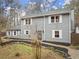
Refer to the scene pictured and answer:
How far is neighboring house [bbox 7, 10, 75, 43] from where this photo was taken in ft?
11.7

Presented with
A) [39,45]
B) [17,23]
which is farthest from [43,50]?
[17,23]

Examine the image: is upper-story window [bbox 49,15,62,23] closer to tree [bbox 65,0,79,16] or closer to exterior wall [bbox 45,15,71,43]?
exterior wall [bbox 45,15,71,43]

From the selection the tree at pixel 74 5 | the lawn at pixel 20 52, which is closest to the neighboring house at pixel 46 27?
the tree at pixel 74 5

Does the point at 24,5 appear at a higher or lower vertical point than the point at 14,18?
higher

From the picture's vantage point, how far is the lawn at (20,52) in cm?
343

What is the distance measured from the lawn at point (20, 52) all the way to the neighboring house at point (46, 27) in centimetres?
21

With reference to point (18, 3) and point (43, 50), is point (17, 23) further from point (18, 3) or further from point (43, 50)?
point (43, 50)

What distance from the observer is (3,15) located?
11.0 ft

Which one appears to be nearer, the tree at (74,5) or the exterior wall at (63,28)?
the tree at (74,5)

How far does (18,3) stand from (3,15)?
397 millimetres

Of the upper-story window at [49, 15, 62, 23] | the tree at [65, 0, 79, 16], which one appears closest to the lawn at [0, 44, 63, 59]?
the tree at [65, 0, 79, 16]

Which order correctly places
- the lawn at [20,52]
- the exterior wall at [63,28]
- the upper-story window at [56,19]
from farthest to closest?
the upper-story window at [56,19]
the exterior wall at [63,28]
the lawn at [20,52]

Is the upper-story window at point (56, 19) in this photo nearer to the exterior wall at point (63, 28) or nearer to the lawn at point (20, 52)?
the exterior wall at point (63, 28)

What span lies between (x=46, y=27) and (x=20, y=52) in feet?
3.65
